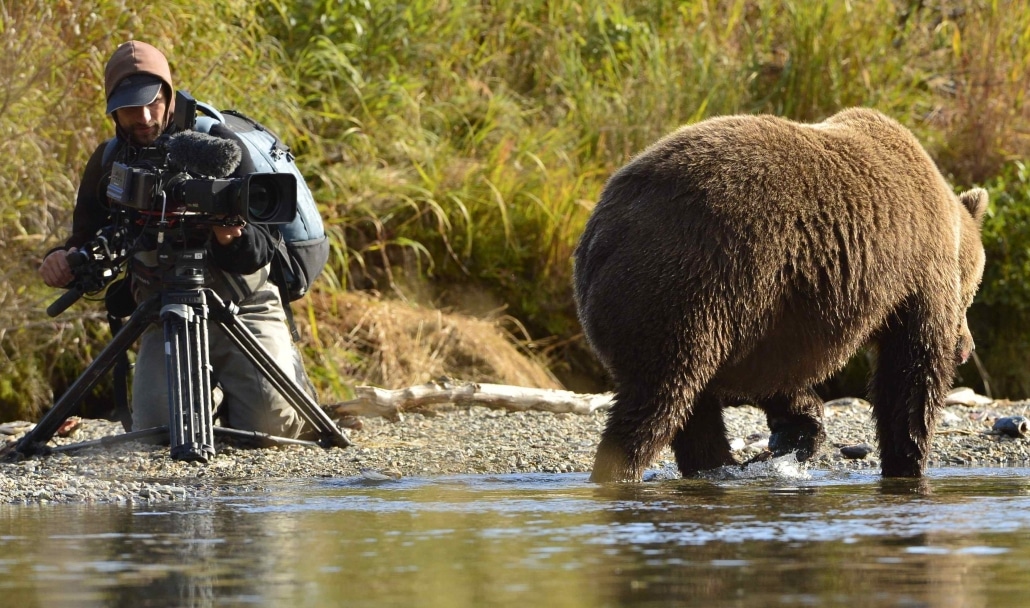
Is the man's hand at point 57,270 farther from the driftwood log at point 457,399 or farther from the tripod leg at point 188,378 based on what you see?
the driftwood log at point 457,399

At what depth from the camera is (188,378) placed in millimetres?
5430

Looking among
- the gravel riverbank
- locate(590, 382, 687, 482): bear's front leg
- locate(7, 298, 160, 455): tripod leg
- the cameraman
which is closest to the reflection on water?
locate(590, 382, 687, 482): bear's front leg

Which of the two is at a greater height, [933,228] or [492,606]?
[933,228]

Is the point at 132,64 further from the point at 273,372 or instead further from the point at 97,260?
the point at 273,372

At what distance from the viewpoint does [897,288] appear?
5.37 m

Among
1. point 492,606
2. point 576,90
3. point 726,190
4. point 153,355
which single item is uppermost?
point 576,90

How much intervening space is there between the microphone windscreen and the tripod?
15.9 inches

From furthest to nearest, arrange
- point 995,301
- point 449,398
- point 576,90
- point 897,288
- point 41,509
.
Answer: point 576,90 < point 995,301 < point 449,398 < point 897,288 < point 41,509

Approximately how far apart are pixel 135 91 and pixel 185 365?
1.27m

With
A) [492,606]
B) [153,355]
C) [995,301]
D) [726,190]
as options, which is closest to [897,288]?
[726,190]

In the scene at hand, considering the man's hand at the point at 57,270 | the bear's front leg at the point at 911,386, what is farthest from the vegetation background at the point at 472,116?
the bear's front leg at the point at 911,386

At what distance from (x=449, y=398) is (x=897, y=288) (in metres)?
2.63

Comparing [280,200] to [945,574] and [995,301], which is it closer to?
[945,574]

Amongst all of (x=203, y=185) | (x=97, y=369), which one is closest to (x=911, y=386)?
(x=203, y=185)
